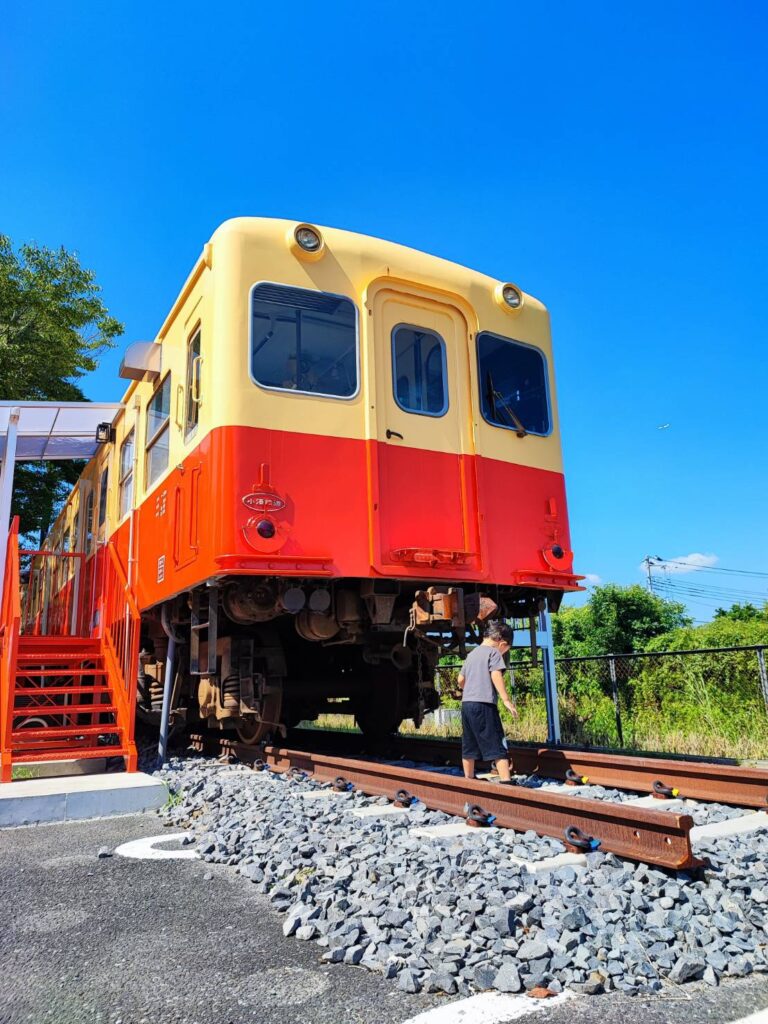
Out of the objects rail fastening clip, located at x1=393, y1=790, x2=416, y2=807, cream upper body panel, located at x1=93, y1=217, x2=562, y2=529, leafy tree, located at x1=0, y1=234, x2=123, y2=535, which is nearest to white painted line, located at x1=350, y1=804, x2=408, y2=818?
rail fastening clip, located at x1=393, y1=790, x2=416, y2=807

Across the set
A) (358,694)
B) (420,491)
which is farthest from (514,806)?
(358,694)

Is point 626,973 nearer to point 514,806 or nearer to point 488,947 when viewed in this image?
point 488,947

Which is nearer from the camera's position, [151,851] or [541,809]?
[541,809]

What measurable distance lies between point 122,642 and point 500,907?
5.63 metres

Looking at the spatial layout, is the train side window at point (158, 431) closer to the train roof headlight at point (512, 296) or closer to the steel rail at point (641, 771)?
the train roof headlight at point (512, 296)

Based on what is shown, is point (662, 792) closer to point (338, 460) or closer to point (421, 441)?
point (421, 441)

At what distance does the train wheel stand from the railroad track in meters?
0.16

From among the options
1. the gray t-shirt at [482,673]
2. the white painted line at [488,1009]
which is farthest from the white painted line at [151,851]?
the gray t-shirt at [482,673]

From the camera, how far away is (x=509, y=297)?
22.1ft

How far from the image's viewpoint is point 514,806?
3.98 meters

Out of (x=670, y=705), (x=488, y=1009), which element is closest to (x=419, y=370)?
(x=488, y=1009)

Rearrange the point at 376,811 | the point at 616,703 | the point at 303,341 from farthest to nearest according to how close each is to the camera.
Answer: the point at 616,703 → the point at 303,341 → the point at 376,811

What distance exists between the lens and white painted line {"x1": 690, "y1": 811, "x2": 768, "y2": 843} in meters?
3.73

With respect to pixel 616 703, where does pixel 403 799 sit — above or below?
below
